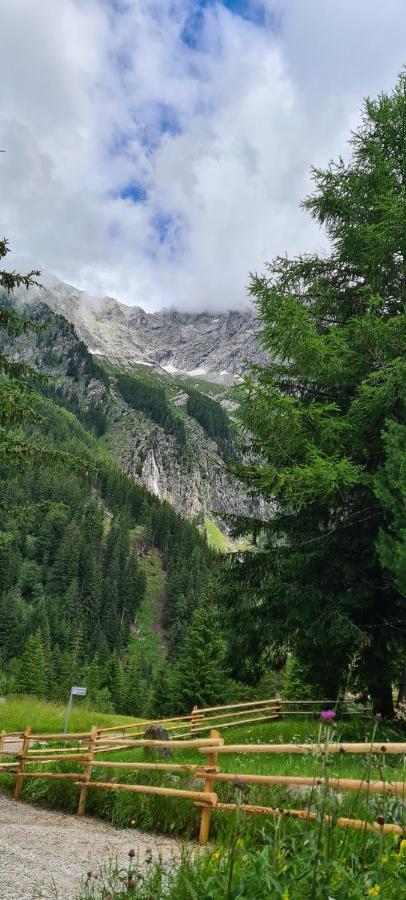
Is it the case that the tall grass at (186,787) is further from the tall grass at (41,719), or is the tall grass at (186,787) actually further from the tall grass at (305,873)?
the tall grass at (41,719)

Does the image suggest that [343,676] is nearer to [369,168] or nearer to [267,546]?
[267,546]

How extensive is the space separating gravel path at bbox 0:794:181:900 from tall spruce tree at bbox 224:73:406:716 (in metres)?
5.86

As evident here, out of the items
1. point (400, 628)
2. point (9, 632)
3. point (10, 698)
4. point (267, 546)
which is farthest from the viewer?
point (9, 632)

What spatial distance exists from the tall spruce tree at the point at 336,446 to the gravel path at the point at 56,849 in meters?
5.86

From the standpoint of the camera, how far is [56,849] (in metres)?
6.55

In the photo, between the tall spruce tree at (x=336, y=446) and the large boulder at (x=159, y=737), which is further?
the tall spruce tree at (x=336, y=446)

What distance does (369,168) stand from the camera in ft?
52.5

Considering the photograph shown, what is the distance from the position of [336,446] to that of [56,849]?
9440 millimetres

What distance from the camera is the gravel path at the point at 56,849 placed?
506cm

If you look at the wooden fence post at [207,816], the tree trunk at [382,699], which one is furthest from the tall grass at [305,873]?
the tree trunk at [382,699]

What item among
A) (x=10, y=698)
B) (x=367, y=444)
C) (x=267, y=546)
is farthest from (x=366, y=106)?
(x=10, y=698)

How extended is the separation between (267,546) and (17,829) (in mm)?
8934

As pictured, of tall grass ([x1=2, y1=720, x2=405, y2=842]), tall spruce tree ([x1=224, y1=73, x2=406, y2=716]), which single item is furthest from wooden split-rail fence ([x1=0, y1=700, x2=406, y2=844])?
tall spruce tree ([x1=224, y1=73, x2=406, y2=716])

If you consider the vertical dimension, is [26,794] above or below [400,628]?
below
